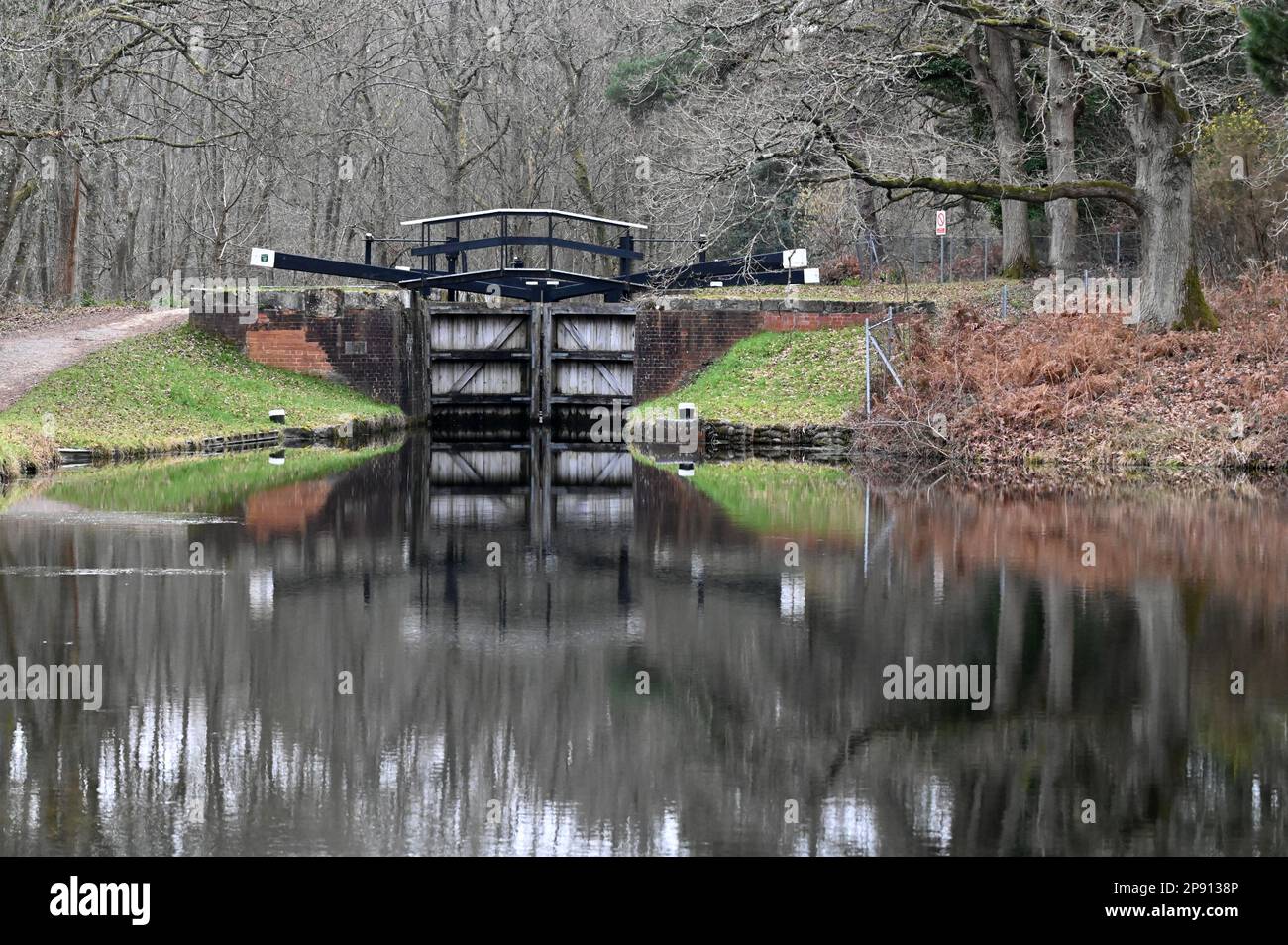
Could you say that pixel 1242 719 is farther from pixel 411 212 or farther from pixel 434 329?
pixel 411 212

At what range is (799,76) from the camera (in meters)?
27.9

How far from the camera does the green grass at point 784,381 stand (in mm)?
27719

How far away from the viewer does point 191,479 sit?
20.6m

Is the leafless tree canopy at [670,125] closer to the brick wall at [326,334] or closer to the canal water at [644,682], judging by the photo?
the brick wall at [326,334]

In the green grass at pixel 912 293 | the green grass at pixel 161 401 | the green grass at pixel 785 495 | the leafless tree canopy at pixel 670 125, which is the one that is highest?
the leafless tree canopy at pixel 670 125

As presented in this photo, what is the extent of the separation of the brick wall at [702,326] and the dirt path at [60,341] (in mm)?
9198

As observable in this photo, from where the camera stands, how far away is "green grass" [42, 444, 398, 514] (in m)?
17.8

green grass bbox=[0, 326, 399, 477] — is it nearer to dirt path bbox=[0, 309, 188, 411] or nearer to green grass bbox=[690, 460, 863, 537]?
dirt path bbox=[0, 309, 188, 411]

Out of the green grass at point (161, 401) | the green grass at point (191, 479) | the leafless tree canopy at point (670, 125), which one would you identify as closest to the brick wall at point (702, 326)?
the leafless tree canopy at point (670, 125)

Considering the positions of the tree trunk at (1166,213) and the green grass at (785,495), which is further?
the tree trunk at (1166,213)

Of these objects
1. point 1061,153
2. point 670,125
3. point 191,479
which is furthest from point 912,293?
point 191,479

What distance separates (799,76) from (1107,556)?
51.5ft

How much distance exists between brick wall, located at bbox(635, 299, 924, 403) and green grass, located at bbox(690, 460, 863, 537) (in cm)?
754

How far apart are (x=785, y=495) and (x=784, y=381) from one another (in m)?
10.1
